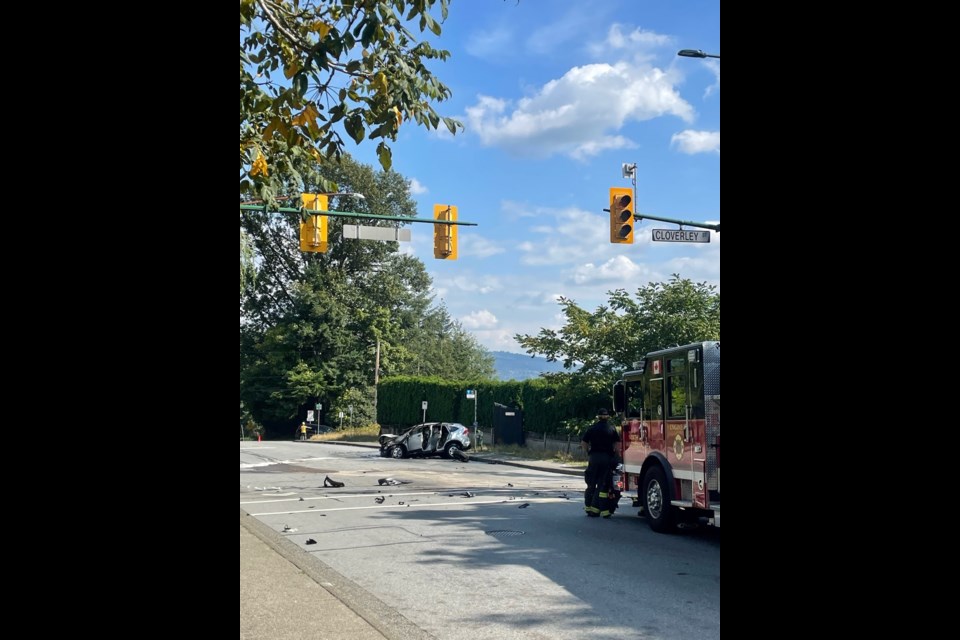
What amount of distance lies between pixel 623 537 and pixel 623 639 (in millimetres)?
5662

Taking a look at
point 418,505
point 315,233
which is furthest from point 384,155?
point 315,233

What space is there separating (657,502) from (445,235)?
29.0 feet

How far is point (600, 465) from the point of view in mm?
14328

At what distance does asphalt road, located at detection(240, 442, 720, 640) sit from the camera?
729 cm

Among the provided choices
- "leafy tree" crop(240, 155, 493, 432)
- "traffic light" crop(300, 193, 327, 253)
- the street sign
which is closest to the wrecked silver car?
"traffic light" crop(300, 193, 327, 253)

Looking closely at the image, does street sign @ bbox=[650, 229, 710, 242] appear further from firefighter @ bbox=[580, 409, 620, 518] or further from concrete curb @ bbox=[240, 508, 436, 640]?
concrete curb @ bbox=[240, 508, 436, 640]

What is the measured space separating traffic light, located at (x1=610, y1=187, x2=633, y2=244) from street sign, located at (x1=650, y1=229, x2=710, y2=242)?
0.72 metres

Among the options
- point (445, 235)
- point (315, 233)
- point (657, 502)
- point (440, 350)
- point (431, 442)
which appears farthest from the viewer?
point (440, 350)

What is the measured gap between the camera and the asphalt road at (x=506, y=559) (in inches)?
287

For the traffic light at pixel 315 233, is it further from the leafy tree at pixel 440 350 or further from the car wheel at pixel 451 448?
the leafy tree at pixel 440 350

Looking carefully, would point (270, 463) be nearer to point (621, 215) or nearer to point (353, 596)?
point (621, 215)
